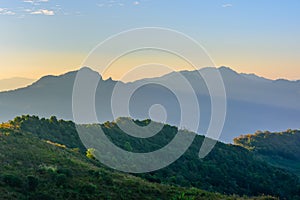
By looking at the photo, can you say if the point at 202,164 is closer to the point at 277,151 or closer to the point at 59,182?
the point at 59,182

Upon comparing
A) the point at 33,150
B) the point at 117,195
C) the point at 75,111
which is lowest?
the point at 117,195

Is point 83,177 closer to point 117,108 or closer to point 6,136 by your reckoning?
point 6,136

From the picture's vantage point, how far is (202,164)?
9150 centimetres

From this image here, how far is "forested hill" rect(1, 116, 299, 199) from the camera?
71.6 metres

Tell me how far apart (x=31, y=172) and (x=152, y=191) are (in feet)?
37.1

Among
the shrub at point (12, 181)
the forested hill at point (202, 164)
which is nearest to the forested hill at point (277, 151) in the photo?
the forested hill at point (202, 164)

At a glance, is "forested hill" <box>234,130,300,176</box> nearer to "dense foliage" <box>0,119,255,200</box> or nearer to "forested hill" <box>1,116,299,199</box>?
"forested hill" <box>1,116,299,199</box>

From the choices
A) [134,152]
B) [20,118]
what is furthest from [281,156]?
[20,118]

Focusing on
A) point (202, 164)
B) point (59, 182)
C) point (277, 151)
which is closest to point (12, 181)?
point (59, 182)

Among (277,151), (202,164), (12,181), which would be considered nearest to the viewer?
(12,181)

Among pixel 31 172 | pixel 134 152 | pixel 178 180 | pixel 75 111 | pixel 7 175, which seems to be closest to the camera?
pixel 7 175

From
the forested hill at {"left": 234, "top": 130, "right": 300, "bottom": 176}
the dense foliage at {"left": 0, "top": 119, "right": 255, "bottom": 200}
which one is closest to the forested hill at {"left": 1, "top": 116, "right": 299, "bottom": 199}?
the dense foliage at {"left": 0, "top": 119, "right": 255, "bottom": 200}

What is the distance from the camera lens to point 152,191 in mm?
33375

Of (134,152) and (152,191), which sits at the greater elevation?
(134,152)
